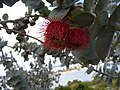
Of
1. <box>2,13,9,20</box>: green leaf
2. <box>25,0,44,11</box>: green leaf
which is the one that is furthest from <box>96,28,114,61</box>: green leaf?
<box>2,13,9,20</box>: green leaf

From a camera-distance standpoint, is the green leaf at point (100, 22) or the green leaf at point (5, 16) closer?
the green leaf at point (100, 22)

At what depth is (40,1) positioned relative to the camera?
0.90 m

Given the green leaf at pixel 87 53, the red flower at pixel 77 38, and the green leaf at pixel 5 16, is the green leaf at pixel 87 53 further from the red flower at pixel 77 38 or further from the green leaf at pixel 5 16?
the green leaf at pixel 5 16

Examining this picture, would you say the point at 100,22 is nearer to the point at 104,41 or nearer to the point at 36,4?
the point at 104,41

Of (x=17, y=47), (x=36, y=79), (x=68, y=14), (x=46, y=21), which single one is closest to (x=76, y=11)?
(x=68, y=14)

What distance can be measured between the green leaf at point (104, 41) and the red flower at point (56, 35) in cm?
8

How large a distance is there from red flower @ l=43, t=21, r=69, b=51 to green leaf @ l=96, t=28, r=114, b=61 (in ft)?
0.27

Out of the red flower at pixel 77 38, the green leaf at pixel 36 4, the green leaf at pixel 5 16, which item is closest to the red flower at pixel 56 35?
the red flower at pixel 77 38

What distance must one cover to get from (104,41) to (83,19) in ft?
0.21

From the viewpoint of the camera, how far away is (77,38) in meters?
0.77

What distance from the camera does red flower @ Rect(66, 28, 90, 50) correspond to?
0.75m

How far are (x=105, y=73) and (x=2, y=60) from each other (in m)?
0.75

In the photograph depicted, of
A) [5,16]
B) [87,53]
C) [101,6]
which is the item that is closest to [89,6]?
[101,6]

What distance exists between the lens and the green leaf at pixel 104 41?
0.69m
